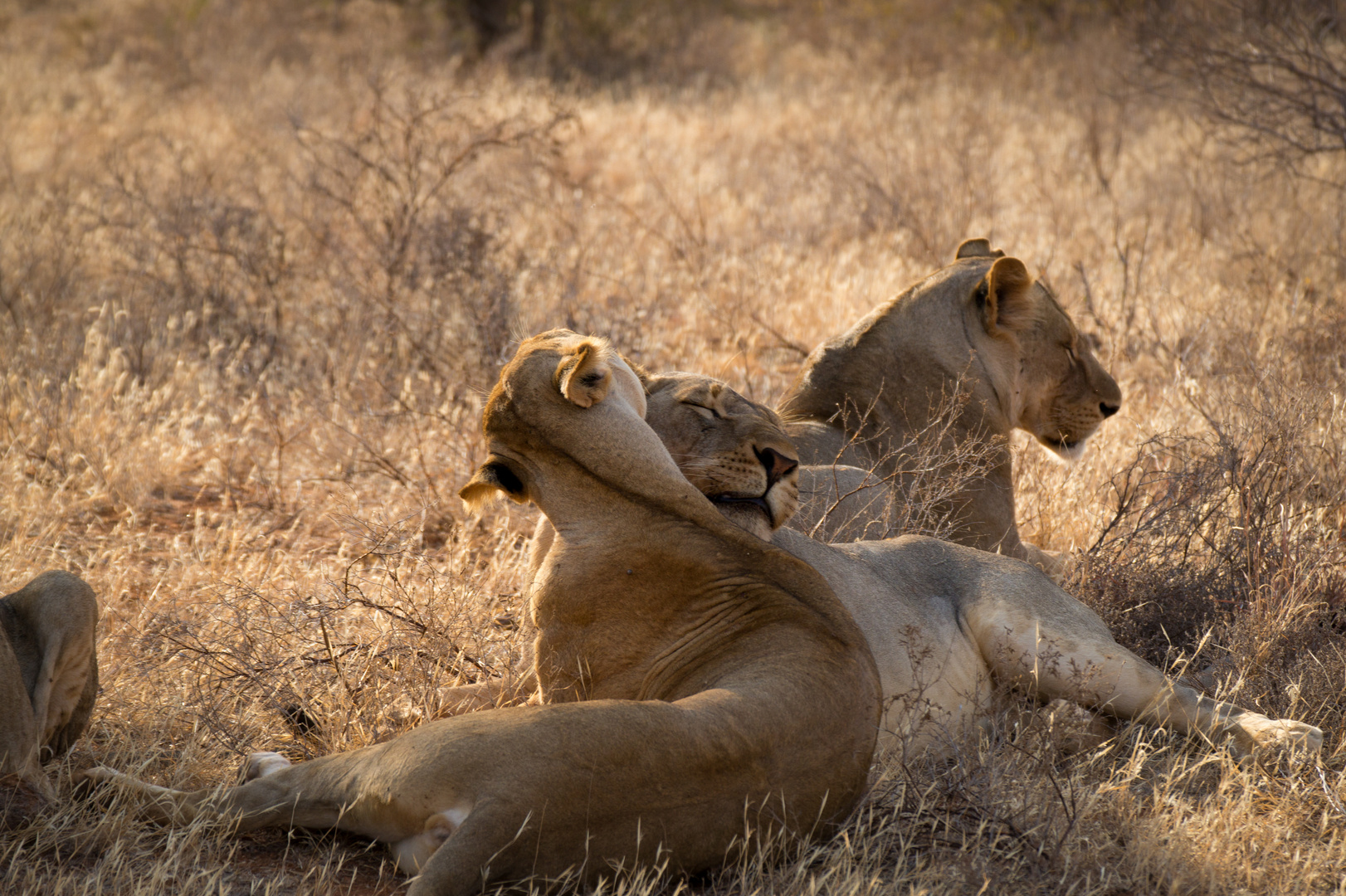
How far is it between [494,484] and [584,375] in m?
0.40

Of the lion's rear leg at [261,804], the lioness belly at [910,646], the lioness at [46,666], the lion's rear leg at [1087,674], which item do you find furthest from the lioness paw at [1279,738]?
the lioness at [46,666]

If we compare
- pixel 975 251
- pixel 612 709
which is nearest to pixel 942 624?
pixel 612 709

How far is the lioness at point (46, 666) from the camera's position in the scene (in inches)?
122

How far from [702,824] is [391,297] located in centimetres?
573

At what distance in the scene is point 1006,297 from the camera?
5.18 m

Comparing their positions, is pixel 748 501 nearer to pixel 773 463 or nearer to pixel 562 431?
pixel 773 463

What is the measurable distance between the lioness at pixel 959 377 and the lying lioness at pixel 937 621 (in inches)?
44.5

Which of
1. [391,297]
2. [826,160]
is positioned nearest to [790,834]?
[391,297]

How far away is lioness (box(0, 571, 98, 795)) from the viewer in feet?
10.2

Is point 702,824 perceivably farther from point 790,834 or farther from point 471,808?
point 471,808

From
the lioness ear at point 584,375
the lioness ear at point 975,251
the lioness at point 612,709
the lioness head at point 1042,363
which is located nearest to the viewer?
the lioness at point 612,709

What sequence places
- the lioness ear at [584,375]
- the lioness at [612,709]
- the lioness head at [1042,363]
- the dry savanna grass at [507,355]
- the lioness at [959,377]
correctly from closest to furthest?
the lioness at [612,709]
the lioness ear at [584,375]
the dry savanna grass at [507,355]
the lioness at [959,377]
the lioness head at [1042,363]

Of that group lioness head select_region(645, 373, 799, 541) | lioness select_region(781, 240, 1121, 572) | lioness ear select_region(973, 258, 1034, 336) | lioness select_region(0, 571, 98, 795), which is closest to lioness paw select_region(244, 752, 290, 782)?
lioness select_region(0, 571, 98, 795)

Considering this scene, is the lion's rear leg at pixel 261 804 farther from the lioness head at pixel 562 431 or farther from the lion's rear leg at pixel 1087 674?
the lion's rear leg at pixel 1087 674
